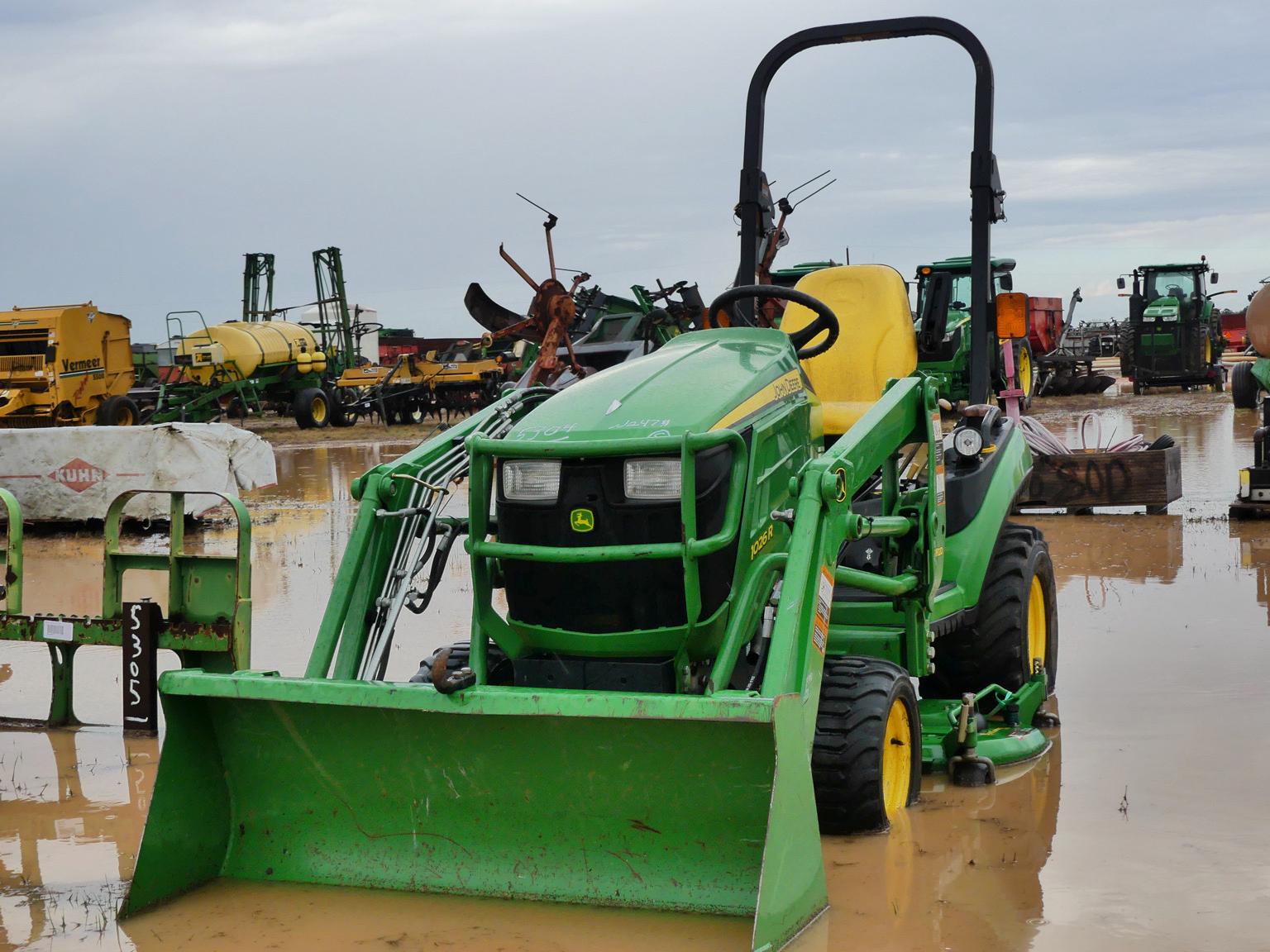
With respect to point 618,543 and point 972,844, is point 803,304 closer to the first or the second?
point 618,543

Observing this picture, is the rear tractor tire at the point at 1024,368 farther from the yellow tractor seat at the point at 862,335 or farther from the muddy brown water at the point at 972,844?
the yellow tractor seat at the point at 862,335

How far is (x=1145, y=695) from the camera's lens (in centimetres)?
613

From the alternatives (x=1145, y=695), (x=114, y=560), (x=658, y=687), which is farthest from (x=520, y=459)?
(x=1145, y=695)

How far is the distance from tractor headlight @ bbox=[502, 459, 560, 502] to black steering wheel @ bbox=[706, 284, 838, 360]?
118 cm

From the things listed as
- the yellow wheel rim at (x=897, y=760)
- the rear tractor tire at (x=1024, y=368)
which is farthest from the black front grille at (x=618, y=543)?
the rear tractor tire at (x=1024, y=368)

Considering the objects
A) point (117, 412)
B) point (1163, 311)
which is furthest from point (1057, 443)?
point (1163, 311)

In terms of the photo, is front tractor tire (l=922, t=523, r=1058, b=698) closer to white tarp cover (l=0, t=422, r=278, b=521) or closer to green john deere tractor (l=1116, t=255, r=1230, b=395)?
white tarp cover (l=0, t=422, r=278, b=521)

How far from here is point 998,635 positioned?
554cm

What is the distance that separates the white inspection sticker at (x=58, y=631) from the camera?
6094mm

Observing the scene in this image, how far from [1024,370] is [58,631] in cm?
1812

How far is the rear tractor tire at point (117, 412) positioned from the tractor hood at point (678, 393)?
19.1 m

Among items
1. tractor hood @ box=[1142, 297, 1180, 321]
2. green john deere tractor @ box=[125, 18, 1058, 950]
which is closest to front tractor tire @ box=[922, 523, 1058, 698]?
A: green john deere tractor @ box=[125, 18, 1058, 950]

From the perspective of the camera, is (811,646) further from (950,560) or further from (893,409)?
(950,560)

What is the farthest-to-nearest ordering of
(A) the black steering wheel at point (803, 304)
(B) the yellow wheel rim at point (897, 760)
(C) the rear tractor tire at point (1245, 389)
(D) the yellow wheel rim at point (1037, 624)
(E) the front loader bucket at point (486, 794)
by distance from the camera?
(C) the rear tractor tire at point (1245, 389)
(D) the yellow wheel rim at point (1037, 624)
(A) the black steering wheel at point (803, 304)
(B) the yellow wheel rim at point (897, 760)
(E) the front loader bucket at point (486, 794)
